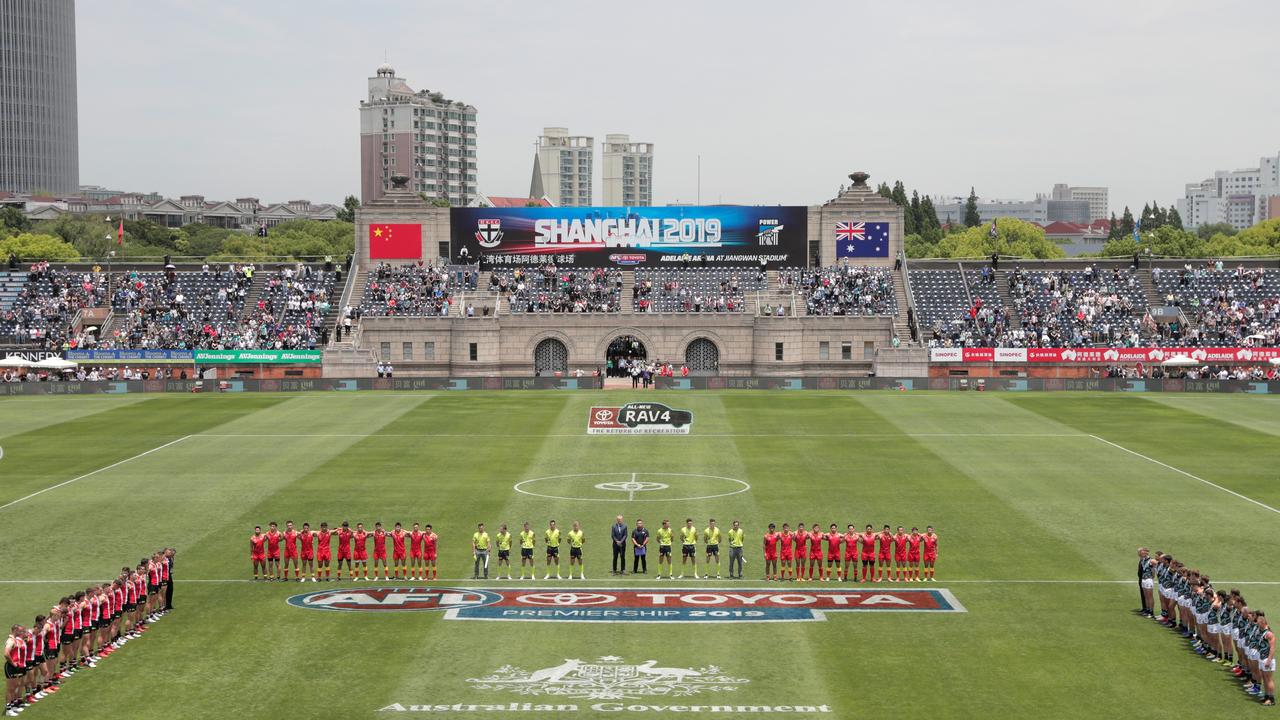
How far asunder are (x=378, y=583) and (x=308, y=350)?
60.6m

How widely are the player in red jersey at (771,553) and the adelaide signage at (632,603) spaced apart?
1.41m

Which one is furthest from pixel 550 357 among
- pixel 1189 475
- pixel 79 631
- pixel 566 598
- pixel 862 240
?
pixel 79 631

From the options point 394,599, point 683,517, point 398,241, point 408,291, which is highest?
point 398,241

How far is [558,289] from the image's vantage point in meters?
100

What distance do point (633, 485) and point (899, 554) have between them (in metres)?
A: 15.5

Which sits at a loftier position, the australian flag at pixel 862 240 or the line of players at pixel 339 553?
the australian flag at pixel 862 240

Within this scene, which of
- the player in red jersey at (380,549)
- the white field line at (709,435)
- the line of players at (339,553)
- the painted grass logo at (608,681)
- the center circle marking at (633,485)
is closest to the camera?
the painted grass logo at (608,681)

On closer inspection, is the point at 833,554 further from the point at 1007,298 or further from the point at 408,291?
the point at 1007,298

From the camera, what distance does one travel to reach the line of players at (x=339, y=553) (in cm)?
3469

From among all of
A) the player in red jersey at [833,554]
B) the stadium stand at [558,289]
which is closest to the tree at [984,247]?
the stadium stand at [558,289]

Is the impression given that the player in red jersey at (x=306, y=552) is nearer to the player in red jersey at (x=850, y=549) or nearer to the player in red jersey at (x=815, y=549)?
the player in red jersey at (x=815, y=549)

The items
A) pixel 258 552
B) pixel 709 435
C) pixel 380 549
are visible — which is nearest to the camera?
pixel 380 549

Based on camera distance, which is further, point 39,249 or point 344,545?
point 39,249

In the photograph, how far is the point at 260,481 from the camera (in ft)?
→ 163
